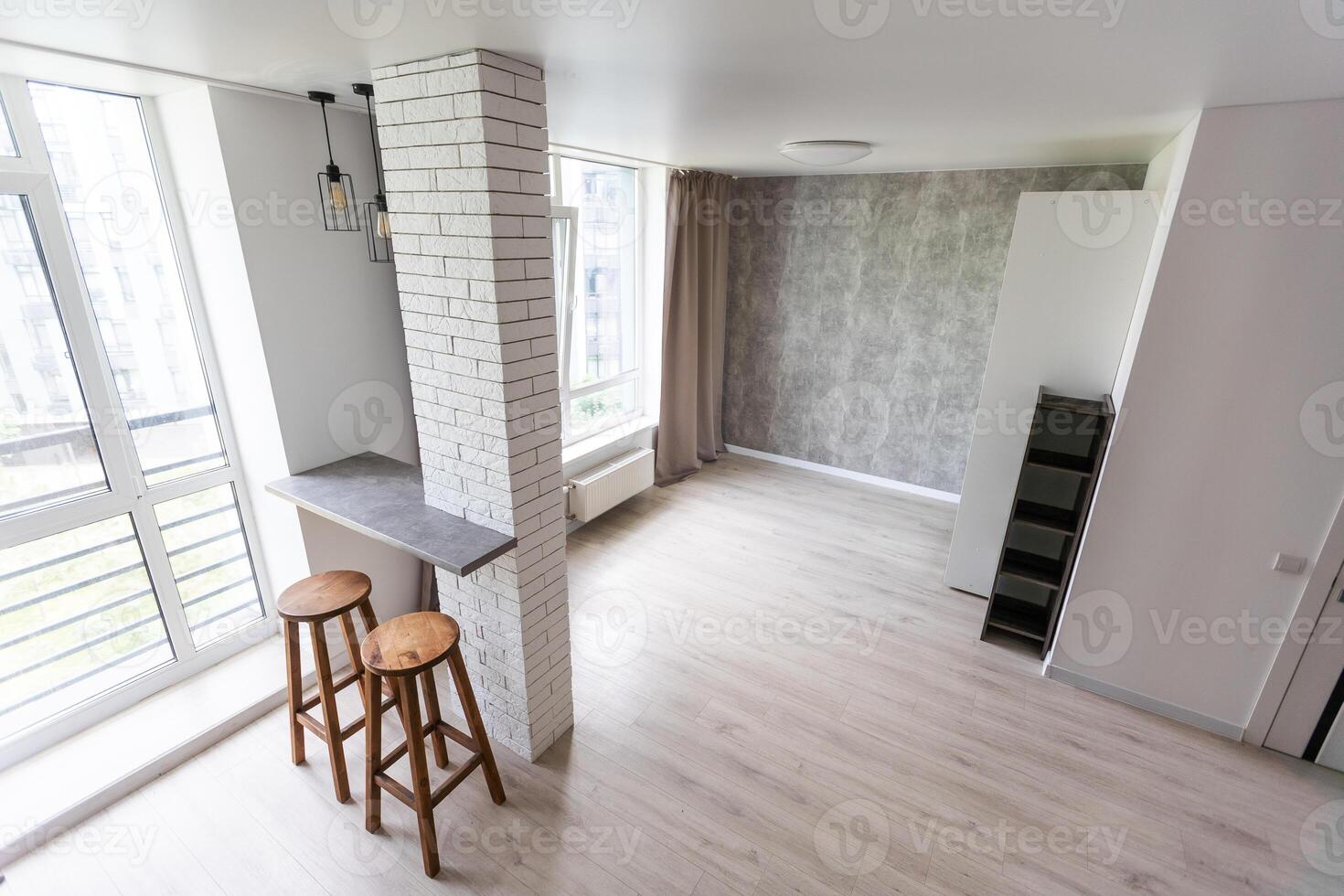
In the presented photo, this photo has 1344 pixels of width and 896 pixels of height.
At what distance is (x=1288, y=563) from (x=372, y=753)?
3.47 m

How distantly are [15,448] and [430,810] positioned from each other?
6.32ft

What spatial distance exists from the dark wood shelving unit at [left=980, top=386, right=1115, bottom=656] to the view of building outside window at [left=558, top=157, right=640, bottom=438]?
290 cm

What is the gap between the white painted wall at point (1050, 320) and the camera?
2.70 m

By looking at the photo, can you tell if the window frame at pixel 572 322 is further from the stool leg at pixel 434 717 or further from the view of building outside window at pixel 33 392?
the view of building outside window at pixel 33 392

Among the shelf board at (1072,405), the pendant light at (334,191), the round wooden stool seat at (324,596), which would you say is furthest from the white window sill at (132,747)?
the shelf board at (1072,405)

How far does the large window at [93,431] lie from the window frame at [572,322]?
1.70m

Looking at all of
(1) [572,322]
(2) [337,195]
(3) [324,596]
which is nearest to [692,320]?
(1) [572,322]

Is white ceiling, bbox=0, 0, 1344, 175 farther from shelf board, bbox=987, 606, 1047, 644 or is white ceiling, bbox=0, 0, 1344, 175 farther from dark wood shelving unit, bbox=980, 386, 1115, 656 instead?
shelf board, bbox=987, 606, 1047, 644

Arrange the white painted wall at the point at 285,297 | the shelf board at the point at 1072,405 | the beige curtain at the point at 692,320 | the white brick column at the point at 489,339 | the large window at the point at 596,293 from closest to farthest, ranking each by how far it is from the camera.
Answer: the white brick column at the point at 489,339 < the white painted wall at the point at 285,297 < the shelf board at the point at 1072,405 < the large window at the point at 596,293 < the beige curtain at the point at 692,320

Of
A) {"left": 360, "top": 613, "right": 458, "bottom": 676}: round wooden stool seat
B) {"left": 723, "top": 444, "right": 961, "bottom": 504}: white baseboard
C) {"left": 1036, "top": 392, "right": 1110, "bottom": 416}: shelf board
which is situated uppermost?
{"left": 1036, "top": 392, "right": 1110, "bottom": 416}: shelf board

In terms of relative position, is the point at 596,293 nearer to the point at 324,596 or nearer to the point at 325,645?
the point at 324,596

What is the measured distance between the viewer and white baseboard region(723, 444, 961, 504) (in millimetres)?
4699

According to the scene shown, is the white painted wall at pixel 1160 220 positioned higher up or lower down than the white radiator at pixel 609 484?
higher up

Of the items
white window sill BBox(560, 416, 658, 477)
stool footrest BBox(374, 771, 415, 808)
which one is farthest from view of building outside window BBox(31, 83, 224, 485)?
white window sill BBox(560, 416, 658, 477)
